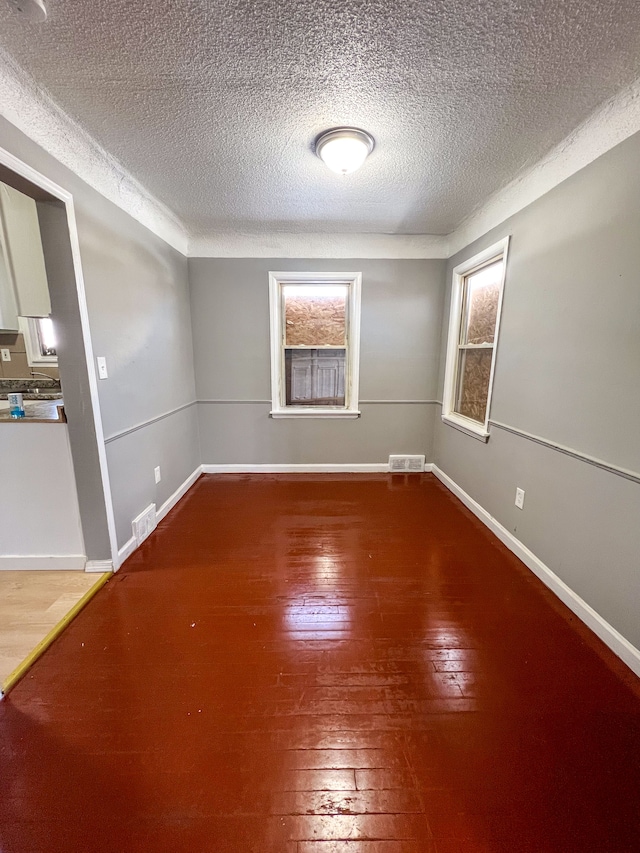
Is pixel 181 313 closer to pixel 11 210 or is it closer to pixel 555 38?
pixel 11 210

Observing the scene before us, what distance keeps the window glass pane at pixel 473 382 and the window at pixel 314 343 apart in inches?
41.3

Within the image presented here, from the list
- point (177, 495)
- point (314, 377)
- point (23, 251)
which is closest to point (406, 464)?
point (314, 377)

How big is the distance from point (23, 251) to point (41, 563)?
183 cm

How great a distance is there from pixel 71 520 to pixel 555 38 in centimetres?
313

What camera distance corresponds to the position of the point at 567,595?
176 centimetres

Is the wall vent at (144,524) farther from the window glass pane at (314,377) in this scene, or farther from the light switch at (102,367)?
the window glass pane at (314,377)

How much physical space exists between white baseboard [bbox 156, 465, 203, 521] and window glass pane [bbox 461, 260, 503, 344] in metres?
3.06

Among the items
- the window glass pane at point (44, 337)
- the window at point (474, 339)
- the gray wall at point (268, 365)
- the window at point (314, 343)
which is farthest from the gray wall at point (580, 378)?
the window glass pane at point (44, 337)

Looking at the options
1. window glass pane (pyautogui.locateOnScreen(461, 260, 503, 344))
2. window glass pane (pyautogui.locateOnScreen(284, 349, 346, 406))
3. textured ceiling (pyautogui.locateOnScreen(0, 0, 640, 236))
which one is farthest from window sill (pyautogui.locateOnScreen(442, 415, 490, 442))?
textured ceiling (pyautogui.locateOnScreen(0, 0, 640, 236))

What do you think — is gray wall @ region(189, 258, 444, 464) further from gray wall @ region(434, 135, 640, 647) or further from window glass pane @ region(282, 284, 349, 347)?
gray wall @ region(434, 135, 640, 647)

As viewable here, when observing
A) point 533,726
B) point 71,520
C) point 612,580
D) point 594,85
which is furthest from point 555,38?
point 71,520

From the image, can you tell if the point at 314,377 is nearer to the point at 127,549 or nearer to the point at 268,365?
the point at 268,365

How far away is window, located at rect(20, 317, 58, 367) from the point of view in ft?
10.7

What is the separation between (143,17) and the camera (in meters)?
1.07
